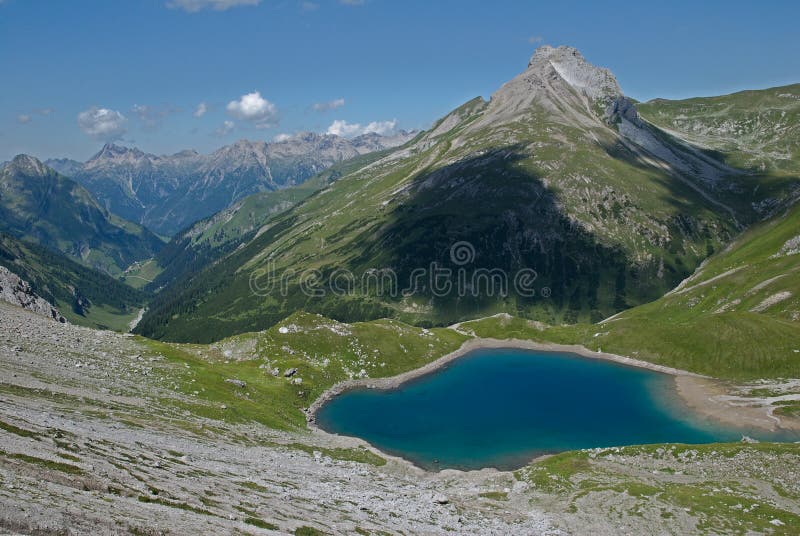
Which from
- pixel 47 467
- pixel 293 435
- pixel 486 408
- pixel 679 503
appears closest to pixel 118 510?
pixel 47 467

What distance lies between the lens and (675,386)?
136m

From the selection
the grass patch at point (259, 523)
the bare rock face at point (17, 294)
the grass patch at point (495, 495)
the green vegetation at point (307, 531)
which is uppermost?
the bare rock face at point (17, 294)

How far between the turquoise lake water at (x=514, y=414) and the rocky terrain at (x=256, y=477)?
12.5 meters

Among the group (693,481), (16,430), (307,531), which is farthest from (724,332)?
(16,430)

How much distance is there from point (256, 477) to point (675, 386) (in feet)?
400

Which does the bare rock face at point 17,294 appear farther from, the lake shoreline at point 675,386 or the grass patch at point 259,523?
the grass patch at point 259,523

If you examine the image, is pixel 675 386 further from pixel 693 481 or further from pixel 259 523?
pixel 259 523

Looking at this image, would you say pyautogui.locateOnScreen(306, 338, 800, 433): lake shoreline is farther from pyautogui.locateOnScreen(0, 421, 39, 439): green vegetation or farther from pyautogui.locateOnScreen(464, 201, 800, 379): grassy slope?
pyautogui.locateOnScreen(0, 421, 39, 439): green vegetation

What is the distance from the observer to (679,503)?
199 ft

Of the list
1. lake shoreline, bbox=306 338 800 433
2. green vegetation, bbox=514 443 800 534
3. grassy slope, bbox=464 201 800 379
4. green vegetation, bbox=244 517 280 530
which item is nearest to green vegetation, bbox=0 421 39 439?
green vegetation, bbox=244 517 280 530

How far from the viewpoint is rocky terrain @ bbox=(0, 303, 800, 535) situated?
3234 cm

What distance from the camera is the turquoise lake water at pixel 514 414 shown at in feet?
328

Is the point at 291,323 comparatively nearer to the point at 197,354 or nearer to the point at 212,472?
the point at 197,354

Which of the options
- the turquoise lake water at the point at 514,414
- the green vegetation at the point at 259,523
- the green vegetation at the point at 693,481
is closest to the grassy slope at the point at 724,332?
the turquoise lake water at the point at 514,414
